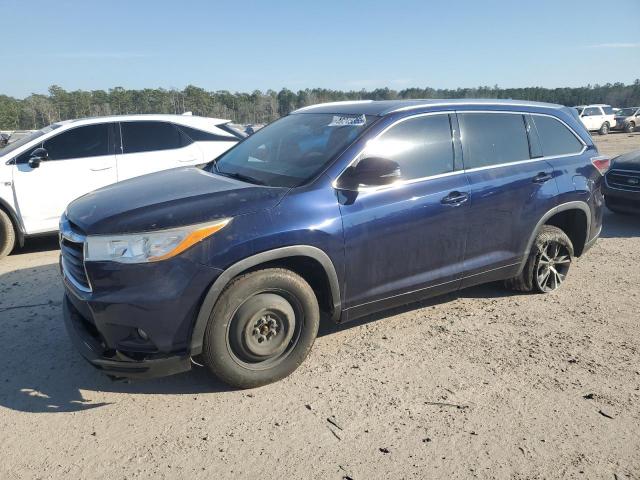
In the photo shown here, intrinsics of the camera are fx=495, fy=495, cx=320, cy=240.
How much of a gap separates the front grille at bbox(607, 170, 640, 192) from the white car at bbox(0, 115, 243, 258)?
6137 mm

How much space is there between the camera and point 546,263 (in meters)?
4.78

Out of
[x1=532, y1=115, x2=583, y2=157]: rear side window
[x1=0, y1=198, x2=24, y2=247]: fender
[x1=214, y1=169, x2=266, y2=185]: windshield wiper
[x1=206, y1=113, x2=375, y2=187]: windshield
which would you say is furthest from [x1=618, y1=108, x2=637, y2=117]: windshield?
[x1=0, y1=198, x2=24, y2=247]: fender

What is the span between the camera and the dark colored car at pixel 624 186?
7625 millimetres

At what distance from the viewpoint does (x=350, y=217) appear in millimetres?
3363

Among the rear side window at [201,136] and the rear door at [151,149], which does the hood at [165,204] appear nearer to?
the rear door at [151,149]

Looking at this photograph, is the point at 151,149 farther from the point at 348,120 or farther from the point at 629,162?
the point at 629,162

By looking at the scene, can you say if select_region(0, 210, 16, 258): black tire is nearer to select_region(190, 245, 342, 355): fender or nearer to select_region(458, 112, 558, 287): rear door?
select_region(190, 245, 342, 355): fender

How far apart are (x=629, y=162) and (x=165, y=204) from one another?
25.0 ft

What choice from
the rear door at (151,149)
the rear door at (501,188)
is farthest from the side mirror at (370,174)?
the rear door at (151,149)

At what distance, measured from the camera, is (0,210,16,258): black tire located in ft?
19.9

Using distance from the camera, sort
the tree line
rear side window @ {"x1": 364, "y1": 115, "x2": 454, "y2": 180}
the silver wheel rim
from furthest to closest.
→ 1. the tree line
2. the silver wheel rim
3. rear side window @ {"x1": 364, "y1": 115, "x2": 454, "y2": 180}

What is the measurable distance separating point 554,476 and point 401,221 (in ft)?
5.93

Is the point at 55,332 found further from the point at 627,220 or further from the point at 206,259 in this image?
the point at 627,220

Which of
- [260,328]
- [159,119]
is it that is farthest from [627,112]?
[260,328]
